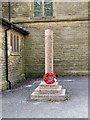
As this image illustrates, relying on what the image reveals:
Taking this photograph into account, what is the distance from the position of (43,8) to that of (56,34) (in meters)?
2.34

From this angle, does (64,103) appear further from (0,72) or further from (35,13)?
(35,13)

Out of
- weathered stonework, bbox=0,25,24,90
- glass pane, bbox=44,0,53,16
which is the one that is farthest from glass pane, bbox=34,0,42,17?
weathered stonework, bbox=0,25,24,90

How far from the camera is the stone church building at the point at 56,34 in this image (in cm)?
1352

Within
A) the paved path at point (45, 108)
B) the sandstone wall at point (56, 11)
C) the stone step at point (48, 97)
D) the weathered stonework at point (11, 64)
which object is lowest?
the paved path at point (45, 108)

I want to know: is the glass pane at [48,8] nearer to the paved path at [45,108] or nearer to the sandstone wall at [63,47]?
the sandstone wall at [63,47]

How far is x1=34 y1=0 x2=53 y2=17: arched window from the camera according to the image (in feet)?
45.6

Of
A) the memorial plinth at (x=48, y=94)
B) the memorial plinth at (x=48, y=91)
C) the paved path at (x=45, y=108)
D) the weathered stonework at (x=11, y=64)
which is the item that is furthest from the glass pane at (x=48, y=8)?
the paved path at (x=45, y=108)

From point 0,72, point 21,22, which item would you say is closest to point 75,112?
point 0,72

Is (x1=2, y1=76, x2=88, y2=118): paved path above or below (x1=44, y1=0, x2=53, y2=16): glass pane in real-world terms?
below

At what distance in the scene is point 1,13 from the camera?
13922 millimetres

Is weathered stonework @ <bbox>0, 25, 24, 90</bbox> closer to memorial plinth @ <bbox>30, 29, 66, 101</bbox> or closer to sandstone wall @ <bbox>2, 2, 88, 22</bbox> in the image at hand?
sandstone wall @ <bbox>2, 2, 88, 22</bbox>

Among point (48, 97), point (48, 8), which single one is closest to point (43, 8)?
point (48, 8)

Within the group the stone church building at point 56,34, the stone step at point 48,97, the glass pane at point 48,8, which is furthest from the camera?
the glass pane at point 48,8

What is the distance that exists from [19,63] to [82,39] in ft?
16.5
